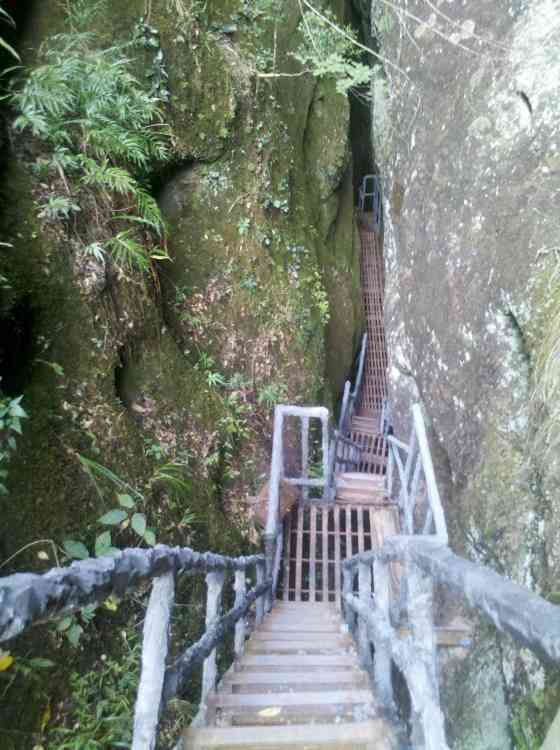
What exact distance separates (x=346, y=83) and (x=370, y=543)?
5564mm

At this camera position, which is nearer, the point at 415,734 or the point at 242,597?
the point at 415,734

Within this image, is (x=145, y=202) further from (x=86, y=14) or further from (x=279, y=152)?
(x=279, y=152)

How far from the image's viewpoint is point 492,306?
3.16 m

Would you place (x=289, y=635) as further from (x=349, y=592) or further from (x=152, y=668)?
(x=152, y=668)

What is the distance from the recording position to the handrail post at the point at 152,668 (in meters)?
1.24

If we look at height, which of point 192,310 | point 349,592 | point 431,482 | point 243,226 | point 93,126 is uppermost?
point 243,226

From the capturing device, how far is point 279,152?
6.26 meters

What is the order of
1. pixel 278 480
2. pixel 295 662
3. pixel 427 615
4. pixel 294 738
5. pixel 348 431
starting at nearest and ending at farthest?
pixel 427 615, pixel 294 738, pixel 295 662, pixel 278 480, pixel 348 431

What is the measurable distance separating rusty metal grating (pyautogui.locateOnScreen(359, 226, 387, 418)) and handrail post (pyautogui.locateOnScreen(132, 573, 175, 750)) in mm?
8414

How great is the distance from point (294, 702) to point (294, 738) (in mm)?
342

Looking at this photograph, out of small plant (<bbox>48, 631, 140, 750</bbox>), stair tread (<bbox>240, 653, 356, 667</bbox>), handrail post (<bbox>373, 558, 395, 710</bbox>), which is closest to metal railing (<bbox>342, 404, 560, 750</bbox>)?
handrail post (<bbox>373, 558, 395, 710</bbox>)

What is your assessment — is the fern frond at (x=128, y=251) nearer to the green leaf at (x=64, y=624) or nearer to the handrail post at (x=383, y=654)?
the green leaf at (x=64, y=624)

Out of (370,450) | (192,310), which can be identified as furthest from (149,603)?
(370,450)

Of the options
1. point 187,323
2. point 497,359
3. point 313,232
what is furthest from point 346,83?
point 497,359
